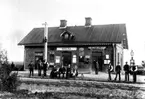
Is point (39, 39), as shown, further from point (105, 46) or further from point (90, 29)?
point (105, 46)

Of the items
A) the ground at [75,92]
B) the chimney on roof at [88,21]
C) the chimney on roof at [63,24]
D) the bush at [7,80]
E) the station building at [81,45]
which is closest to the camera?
the ground at [75,92]

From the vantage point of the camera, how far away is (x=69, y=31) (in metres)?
34.6

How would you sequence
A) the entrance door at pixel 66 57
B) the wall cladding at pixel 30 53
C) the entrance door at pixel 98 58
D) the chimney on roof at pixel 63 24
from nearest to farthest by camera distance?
1. the entrance door at pixel 98 58
2. the entrance door at pixel 66 57
3. the wall cladding at pixel 30 53
4. the chimney on roof at pixel 63 24

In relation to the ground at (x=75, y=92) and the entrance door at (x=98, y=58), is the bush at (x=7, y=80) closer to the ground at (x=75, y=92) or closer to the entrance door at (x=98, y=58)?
the ground at (x=75, y=92)

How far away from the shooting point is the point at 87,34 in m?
34.2

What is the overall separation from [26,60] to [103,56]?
458 inches

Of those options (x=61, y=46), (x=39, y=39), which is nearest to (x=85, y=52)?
(x=61, y=46)

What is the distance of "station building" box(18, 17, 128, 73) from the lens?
3136 cm

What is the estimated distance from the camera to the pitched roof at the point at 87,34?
32.0m

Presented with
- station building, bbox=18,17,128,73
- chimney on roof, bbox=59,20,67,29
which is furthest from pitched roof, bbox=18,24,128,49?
chimney on roof, bbox=59,20,67,29

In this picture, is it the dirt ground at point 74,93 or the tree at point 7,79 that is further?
Answer: the tree at point 7,79

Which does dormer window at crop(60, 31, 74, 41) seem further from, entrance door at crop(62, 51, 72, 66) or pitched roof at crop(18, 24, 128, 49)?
entrance door at crop(62, 51, 72, 66)

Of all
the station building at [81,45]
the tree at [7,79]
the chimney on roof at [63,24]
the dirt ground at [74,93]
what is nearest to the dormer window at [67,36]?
the station building at [81,45]

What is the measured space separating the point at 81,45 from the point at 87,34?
2509 mm
